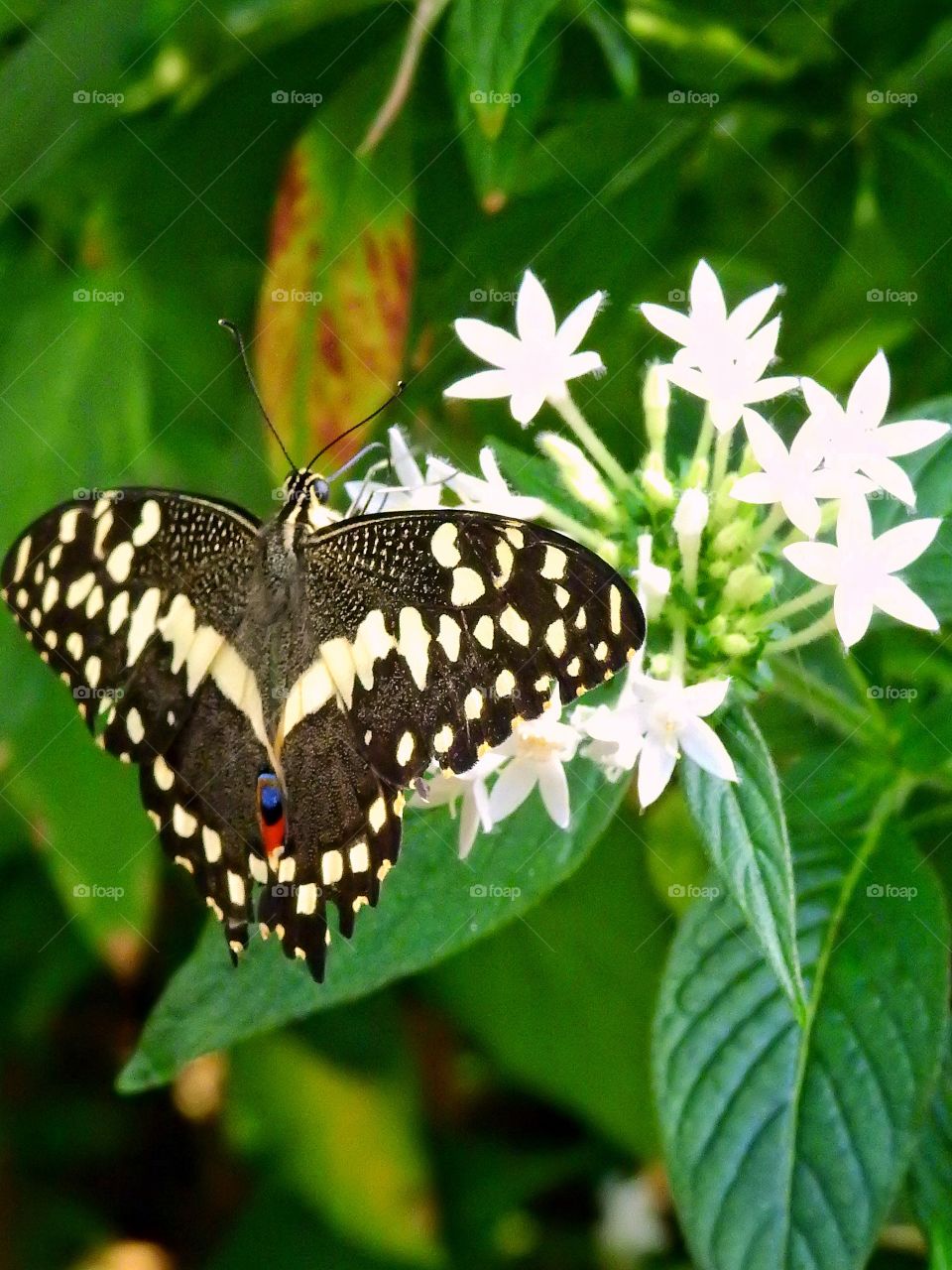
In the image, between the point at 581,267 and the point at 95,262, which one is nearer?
the point at 581,267

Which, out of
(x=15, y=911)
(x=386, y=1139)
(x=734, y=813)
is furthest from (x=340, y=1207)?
(x=734, y=813)

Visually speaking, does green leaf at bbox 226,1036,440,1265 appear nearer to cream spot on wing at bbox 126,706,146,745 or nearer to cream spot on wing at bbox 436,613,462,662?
cream spot on wing at bbox 126,706,146,745

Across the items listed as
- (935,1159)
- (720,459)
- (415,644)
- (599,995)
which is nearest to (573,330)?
(720,459)

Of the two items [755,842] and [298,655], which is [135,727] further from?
[755,842]

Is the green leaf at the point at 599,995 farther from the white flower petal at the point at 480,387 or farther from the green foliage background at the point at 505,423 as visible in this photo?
the white flower petal at the point at 480,387

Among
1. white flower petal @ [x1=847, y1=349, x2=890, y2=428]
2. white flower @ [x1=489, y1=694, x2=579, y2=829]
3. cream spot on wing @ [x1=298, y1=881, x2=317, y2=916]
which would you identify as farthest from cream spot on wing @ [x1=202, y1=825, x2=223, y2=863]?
→ white flower petal @ [x1=847, y1=349, x2=890, y2=428]

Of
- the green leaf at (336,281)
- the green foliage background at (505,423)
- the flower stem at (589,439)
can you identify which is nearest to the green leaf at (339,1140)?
the green foliage background at (505,423)

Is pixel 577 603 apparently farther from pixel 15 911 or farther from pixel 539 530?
pixel 15 911
